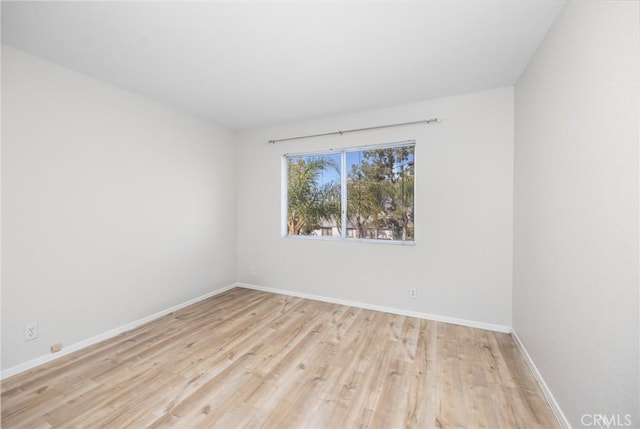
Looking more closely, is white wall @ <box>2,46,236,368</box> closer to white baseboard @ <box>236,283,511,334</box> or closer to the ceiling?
the ceiling

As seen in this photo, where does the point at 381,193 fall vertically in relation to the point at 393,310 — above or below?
above

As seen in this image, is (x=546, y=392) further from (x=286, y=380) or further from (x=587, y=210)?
(x=286, y=380)

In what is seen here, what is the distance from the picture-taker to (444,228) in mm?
2959

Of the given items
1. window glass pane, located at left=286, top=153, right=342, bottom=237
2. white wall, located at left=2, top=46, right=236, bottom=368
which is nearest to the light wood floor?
white wall, located at left=2, top=46, right=236, bottom=368

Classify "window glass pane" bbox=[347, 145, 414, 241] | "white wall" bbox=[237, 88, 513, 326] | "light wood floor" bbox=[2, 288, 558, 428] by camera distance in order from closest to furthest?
"light wood floor" bbox=[2, 288, 558, 428]
"white wall" bbox=[237, 88, 513, 326]
"window glass pane" bbox=[347, 145, 414, 241]

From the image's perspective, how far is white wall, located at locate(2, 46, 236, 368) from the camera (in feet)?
6.61

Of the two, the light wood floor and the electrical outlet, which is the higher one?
the electrical outlet

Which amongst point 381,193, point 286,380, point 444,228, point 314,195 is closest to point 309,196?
point 314,195

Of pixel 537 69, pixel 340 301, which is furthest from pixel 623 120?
pixel 340 301

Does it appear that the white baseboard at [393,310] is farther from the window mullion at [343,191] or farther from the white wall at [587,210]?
the window mullion at [343,191]

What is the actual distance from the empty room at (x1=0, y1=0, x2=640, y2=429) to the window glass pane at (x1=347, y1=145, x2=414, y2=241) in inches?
1.1

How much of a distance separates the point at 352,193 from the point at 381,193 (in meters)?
0.42
